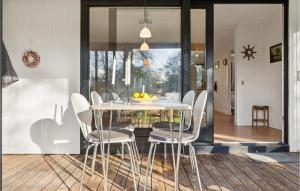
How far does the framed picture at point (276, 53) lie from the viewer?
6.11 meters

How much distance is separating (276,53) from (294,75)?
2371mm

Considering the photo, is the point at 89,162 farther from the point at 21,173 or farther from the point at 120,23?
the point at 120,23

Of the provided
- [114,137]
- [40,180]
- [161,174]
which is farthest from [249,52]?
[40,180]

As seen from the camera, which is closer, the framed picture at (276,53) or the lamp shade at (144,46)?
the lamp shade at (144,46)

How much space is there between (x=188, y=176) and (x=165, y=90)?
5.62ft

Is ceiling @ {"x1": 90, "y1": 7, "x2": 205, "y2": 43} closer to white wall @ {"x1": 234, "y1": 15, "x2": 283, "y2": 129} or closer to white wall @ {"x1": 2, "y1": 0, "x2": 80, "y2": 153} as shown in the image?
white wall @ {"x1": 2, "y1": 0, "x2": 80, "y2": 153}

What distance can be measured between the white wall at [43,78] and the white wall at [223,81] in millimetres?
6393

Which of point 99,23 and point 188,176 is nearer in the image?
point 188,176

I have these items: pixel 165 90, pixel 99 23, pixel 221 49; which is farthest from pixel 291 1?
pixel 221 49

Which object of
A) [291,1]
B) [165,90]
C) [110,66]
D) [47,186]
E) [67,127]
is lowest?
[47,186]

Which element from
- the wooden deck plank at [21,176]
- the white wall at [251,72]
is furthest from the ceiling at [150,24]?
the white wall at [251,72]

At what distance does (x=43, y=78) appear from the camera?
411 cm

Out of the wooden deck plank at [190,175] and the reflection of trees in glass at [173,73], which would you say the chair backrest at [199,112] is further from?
the reflection of trees in glass at [173,73]

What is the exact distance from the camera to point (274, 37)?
255 inches
